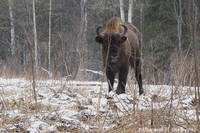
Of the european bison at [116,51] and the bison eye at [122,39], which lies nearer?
the european bison at [116,51]

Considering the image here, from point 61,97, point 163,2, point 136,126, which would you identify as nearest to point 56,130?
point 136,126

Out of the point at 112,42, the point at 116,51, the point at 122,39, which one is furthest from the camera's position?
the point at 122,39

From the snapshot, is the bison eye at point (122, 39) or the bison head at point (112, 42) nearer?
the bison head at point (112, 42)

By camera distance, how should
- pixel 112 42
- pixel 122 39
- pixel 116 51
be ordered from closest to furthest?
1. pixel 116 51
2. pixel 112 42
3. pixel 122 39

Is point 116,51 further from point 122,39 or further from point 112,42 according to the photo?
point 122,39

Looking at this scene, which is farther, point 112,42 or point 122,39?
point 122,39

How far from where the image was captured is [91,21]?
98.7 ft

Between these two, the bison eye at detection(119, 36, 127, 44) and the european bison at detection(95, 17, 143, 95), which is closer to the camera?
the european bison at detection(95, 17, 143, 95)

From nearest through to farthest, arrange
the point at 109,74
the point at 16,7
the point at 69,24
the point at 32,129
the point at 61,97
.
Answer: the point at 32,129 → the point at 61,97 → the point at 109,74 → the point at 16,7 → the point at 69,24

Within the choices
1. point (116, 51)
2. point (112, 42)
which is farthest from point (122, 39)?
point (116, 51)

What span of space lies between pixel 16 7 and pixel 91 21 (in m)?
7.98

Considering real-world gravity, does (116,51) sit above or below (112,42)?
below

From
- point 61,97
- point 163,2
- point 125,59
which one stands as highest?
point 163,2

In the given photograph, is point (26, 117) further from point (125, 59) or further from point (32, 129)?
point (125, 59)
